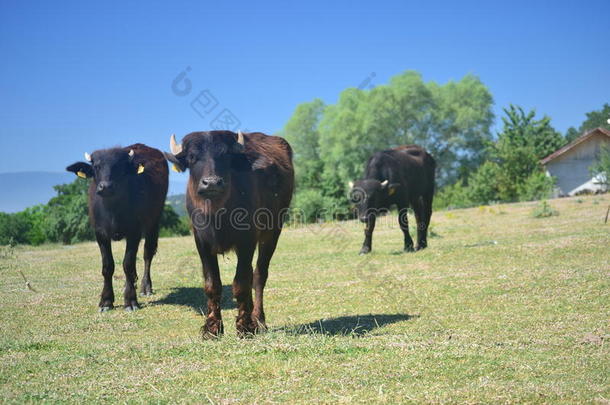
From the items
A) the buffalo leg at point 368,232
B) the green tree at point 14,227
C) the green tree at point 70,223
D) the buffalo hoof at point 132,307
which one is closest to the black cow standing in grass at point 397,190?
the buffalo leg at point 368,232

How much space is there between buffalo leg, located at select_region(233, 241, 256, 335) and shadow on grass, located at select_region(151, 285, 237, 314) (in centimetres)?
296

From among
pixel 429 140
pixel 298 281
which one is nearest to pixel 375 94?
pixel 429 140

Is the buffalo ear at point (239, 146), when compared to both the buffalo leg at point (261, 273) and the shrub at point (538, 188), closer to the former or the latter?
the buffalo leg at point (261, 273)

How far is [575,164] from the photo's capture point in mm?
53562

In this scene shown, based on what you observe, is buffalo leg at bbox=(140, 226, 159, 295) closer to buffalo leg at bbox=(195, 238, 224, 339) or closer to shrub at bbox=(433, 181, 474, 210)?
buffalo leg at bbox=(195, 238, 224, 339)

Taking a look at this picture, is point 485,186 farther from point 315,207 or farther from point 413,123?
point 413,123

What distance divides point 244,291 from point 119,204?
4809mm

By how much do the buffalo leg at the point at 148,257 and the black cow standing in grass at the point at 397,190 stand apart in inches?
257

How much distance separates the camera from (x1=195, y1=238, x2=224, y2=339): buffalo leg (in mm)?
7949

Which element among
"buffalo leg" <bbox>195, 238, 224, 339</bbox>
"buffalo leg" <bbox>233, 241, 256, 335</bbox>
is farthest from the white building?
"buffalo leg" <bbox>195, 238, 224, 339</bbox>

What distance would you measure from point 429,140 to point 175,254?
5238 centimetres

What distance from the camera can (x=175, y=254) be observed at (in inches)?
830

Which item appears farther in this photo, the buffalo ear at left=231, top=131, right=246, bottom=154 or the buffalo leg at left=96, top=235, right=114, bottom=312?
the buffalo leg at left=96, top=235, right=114, bottom=312

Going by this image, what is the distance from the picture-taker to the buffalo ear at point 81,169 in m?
12.1
